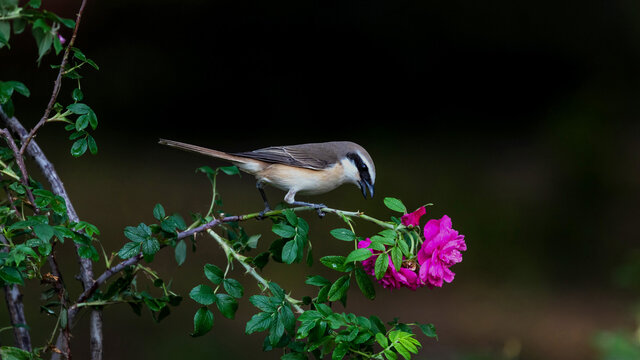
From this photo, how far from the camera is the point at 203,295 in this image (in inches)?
35.7

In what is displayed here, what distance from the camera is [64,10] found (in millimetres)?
2285

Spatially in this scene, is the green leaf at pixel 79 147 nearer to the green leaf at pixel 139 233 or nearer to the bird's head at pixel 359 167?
the green leaf at pixel 139 233

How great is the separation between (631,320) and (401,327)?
2331mm

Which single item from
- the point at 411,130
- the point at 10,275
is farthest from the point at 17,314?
the point at 411,130

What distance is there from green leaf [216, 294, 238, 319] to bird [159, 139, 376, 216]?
56 cm

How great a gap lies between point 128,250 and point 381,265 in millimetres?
365

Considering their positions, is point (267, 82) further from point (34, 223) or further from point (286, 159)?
point (34, 223)

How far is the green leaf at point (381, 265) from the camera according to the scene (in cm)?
89

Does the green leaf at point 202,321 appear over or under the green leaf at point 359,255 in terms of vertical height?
under

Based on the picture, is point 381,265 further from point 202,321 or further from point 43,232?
point 43,232

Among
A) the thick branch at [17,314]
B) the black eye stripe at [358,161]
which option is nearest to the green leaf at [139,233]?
the thick branch at [17,314]

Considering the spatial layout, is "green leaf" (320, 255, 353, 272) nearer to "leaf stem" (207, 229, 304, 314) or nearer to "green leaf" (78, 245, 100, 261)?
"leaf stem" (207, 229, 304, 314)

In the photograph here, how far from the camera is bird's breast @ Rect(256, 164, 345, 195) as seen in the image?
1.49 metres

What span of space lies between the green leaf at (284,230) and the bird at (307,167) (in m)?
0.52
